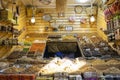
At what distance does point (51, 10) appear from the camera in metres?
10.3

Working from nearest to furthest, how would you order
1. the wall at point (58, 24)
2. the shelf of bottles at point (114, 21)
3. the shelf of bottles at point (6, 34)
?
the shelf of bottles at point (114, 21), the shelf of bottles at point (6, 34), the wall at point (58, 24)

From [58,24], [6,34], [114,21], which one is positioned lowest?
[6,34]

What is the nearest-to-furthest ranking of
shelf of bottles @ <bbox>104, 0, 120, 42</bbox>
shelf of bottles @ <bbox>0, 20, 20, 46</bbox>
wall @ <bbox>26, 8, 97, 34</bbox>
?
shelf of bottles @ <bbox>104, 0, 120, 42</bbox>
shelf of bottles @ <bbox>0, 20, 20, 46</bbox>
wall @ <bbox>26, 8, 97, 34</bbox>

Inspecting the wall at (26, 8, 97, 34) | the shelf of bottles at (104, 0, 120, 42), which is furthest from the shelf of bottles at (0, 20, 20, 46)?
the wall at (26, 8, 97, 34)

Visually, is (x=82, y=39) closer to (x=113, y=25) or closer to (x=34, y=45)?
(x=34, y=45)

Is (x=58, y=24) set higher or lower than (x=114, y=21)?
lower

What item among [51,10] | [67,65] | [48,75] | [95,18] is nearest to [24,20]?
[51,10]

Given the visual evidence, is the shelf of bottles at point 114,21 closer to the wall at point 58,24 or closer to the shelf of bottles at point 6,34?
the shelf of bottles at point 6,34

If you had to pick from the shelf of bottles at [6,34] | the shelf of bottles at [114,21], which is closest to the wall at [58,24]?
the shelf of bottles at [6,34]

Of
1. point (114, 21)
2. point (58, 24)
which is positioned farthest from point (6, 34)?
point (58, 24)

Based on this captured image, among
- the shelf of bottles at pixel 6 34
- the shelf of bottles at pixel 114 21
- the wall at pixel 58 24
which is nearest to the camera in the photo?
the shelf of bottles at pixel 114 21

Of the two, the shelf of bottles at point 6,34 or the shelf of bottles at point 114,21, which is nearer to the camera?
the shelf of bottles at point 114,21

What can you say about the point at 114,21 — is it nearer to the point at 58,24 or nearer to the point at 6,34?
the point at 6,34

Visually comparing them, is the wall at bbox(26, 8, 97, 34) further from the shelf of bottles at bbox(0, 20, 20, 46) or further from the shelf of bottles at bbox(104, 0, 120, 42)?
the shelf of bottles at bbox(104, 0, 120, 42)
